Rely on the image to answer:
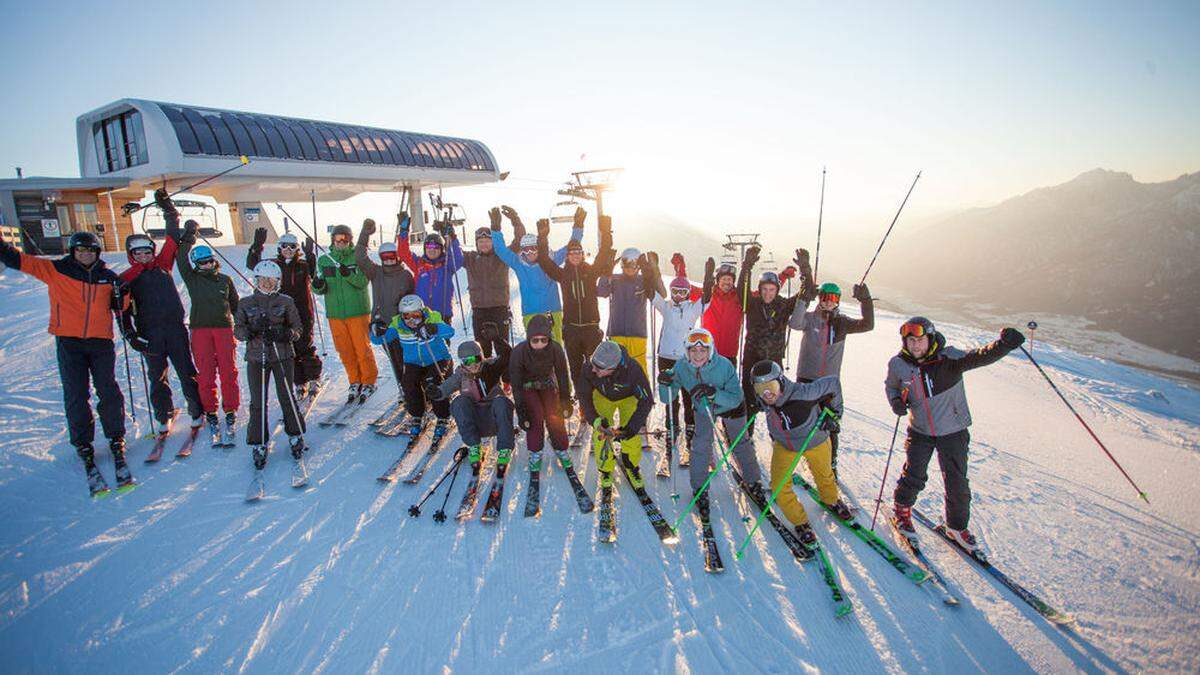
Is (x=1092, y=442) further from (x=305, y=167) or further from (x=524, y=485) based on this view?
(x=305, y=167)

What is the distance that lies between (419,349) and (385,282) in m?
1.23

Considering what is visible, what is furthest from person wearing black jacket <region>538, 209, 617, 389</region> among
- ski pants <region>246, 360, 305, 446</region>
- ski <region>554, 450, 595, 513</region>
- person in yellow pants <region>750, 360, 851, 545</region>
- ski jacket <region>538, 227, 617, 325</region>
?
ski pants <region>246, 360, 305, 446</region>

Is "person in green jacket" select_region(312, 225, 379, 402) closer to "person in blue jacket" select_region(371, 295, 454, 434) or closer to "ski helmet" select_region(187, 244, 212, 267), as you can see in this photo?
"person in blue jacket" select_region(371, 295, 454, 434)

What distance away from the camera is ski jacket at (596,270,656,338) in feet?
18.9

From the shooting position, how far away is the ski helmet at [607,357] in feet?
14.8

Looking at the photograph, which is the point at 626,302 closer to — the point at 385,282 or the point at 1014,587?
the point at 385,282

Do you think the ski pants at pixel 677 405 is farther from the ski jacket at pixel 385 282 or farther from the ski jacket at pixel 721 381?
the ski jacket at pixel 385 282

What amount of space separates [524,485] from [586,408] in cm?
103

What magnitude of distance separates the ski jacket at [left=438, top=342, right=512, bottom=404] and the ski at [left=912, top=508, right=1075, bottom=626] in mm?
4377

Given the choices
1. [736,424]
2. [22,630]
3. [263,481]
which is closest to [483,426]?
[263,481]

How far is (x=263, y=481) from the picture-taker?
4910 mm

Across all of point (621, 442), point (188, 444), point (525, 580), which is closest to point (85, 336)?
point (188, 444)

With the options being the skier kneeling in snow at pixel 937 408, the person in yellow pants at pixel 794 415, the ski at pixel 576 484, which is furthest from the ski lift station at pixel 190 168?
the skier kneeling in snow at pixel 937 408

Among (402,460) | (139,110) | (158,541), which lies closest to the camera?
(158,541)
